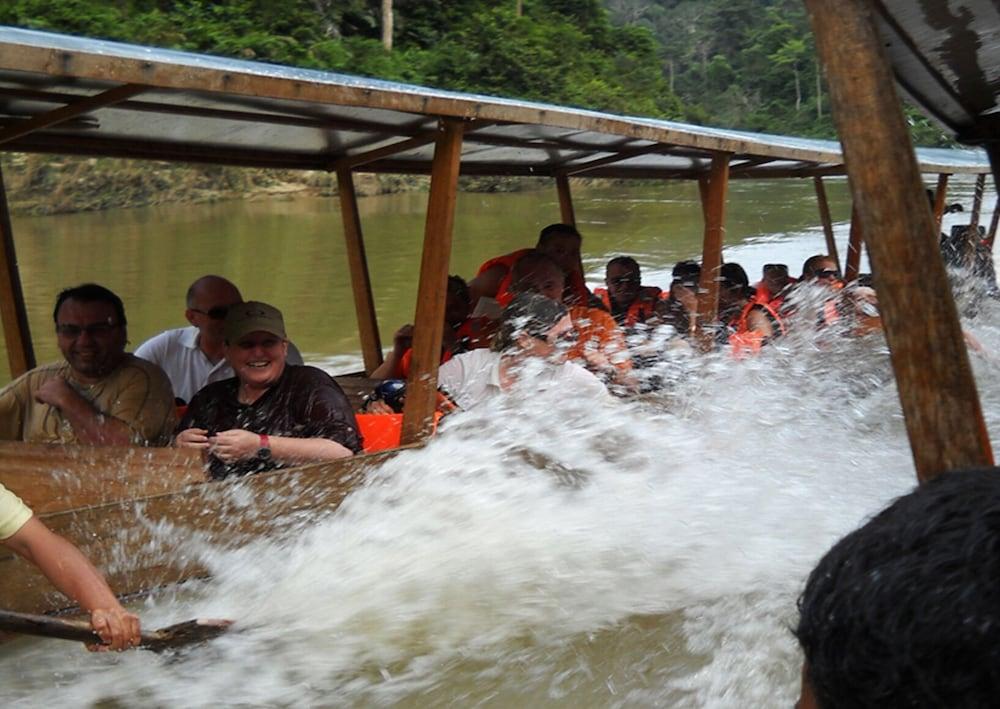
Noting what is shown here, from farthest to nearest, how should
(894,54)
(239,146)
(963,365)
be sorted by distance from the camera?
(239,146) → (894,54) → (963,365)

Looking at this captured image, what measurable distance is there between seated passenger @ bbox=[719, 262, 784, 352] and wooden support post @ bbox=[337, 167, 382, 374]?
83.7 inches

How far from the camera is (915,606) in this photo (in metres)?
0.94

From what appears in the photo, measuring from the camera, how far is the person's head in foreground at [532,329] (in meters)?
4.99

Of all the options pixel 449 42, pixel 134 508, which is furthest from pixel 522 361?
pixel 449 42

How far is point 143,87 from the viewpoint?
140 inches

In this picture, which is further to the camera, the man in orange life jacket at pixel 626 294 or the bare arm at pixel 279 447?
the man in orange life jacket at pixel 626 294

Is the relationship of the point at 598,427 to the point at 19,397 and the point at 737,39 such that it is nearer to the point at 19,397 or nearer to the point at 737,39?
the point at 19,397

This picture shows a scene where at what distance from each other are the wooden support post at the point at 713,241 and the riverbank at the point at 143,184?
22.2 m

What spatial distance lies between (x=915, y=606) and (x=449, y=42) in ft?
125

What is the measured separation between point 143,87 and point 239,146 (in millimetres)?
2460

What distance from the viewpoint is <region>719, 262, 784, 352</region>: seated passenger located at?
6734 millimetres

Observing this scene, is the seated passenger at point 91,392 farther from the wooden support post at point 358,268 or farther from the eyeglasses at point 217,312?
the wooden support post at point 358,268

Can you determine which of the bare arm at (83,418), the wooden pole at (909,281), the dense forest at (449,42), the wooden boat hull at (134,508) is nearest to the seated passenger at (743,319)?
the wooden boat hull at (134,508)

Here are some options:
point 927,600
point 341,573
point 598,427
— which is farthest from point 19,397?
point 927,600
